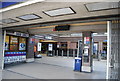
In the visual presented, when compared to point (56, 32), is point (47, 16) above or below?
above

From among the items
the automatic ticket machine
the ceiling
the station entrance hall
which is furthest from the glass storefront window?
the automatic ticket machine

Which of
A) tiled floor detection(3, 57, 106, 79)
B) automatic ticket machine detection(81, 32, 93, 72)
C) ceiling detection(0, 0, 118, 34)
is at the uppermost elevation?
ceiling detection(0, 0, 118, 34)

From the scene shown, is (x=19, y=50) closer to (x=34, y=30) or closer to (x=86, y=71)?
(x=34, y=30)

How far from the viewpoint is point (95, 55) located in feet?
44.2

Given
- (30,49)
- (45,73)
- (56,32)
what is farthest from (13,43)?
(45,73)

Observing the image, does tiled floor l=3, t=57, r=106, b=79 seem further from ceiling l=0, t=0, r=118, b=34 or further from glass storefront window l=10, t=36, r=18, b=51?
ceiling l=0, t=0, r=118, b=34

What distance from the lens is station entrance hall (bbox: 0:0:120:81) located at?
297 cm

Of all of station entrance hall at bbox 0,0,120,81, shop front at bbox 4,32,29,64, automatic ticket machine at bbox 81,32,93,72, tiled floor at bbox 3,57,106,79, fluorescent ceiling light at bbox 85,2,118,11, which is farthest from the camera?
shop front at bbox 4,32,29,64

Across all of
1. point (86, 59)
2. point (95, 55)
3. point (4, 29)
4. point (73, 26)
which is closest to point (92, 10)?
point (73, 26)

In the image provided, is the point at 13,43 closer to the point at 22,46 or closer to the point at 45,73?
the point at 22,46

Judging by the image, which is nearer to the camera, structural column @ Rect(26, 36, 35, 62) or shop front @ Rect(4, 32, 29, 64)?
shop front @ Rect(4, 32, 29, 64)

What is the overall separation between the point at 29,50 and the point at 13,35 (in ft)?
6.96

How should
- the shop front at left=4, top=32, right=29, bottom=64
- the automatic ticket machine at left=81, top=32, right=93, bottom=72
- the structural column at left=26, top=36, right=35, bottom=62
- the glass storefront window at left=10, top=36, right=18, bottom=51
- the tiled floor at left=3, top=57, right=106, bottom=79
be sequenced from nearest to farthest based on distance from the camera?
the tiled floor at left=3, top=57, right=106, bottom=79
the automatic ticket machine at left=81, top=32, right=93, bottom=72
the shop front at left=4, top=32, right=29, bottom=64
the glass storefront window at left=10, top=36, right=18, bottom=51
the structural column at left=26, top=36, right=35, bottom=62

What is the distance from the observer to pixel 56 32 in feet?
24.8
